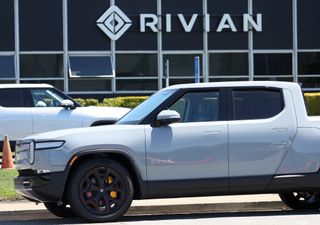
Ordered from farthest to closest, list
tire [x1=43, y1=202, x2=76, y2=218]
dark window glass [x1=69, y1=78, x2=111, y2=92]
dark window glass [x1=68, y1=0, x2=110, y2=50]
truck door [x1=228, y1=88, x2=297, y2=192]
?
dark window glass [x1=68, y1=0, x2=110, y2=50], dark window glass [x1=69, y1=78, x2=111, y2=92], tire [x1=43, y1=202, x2=76, y2=218], truck door [x1=228, y1=88, x2=297, y2=192]

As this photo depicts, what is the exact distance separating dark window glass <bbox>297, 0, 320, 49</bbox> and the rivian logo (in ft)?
21.1

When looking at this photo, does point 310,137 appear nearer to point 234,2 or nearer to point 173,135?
point 173,135

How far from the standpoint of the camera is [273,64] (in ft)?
83.4

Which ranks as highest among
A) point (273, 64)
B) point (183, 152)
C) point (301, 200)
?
point (273, 64)

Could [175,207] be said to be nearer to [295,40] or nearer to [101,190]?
[101,190]

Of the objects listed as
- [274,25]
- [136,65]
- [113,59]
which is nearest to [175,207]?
[113,59]

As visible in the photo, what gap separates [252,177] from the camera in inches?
354

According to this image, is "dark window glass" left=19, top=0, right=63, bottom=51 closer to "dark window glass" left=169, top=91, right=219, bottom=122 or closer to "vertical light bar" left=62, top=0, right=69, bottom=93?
"vertical light bar" left=62, top=0, right=69, bottom=93

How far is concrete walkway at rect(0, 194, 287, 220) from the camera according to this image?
991 cm

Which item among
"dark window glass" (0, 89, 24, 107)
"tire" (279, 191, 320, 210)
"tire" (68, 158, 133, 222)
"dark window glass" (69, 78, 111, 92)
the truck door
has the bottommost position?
"tire" (279, 191, 320, 210)

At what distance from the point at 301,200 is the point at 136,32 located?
15467mm

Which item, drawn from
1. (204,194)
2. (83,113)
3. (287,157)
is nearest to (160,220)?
(204,194)

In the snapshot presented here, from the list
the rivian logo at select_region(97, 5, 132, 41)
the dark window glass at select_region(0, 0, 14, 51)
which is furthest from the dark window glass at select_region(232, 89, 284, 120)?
the dark window glass at select_region(0, 0, 14, 51)

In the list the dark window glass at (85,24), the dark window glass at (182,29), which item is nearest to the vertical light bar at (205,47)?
the dark window glass at (182,29)
